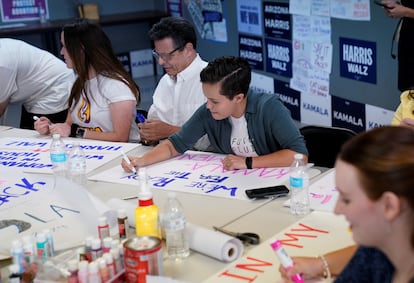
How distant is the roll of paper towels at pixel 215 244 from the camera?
155 cm

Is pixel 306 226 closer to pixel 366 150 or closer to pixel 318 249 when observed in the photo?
pixel 318 249

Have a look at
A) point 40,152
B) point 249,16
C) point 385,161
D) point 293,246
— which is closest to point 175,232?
point 293,246

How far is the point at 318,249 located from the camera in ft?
5.21

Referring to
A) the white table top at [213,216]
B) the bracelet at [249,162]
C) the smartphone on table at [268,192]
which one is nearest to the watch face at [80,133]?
the white table top at [213,216]

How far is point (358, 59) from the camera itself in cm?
414

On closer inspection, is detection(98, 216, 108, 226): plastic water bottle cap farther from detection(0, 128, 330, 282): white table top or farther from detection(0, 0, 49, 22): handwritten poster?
detection(0, 0, 49, 22): handwritten poster

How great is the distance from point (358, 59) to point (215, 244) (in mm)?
2924

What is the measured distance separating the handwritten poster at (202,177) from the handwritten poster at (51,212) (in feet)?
0.87

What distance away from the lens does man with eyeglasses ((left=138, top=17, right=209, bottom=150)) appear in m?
2.74

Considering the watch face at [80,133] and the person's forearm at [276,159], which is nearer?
the person's forearm at [276,159]

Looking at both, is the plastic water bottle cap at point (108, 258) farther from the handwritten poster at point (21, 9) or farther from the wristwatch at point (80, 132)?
the handwritten poster at point (21, 9)

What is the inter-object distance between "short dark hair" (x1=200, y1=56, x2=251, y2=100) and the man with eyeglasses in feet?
1.64

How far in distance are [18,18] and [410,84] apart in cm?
415

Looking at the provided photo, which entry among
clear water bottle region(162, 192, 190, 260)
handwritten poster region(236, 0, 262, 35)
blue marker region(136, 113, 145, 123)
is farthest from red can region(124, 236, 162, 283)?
handwritten poster region(236, 0, 262, 35)
